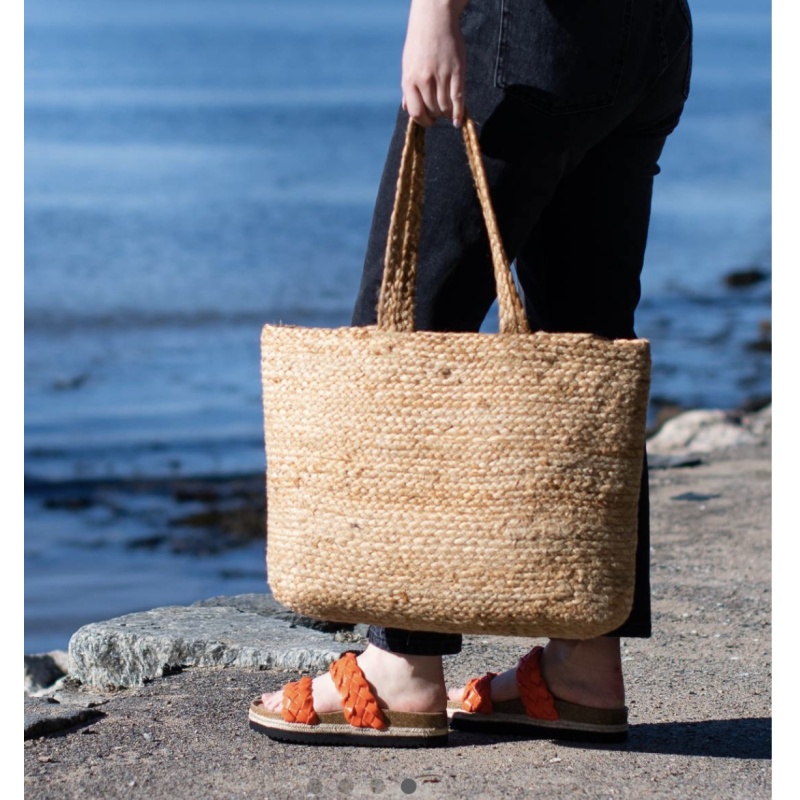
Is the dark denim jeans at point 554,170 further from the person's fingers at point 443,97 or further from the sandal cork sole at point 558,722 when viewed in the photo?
the sandal cork sole at point 558,722

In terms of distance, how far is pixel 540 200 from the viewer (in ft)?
6.64

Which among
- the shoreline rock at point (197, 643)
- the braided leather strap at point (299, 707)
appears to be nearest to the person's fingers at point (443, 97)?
the braided leather strap at point (299, 707)

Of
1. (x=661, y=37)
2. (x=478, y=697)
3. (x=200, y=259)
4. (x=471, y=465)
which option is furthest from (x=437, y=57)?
(x=200, y=259)

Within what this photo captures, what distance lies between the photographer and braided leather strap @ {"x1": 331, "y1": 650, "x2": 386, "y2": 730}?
2146 millimetres

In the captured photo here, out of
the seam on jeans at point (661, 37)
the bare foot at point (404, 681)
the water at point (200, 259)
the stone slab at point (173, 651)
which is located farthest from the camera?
the water at point (200, 259)

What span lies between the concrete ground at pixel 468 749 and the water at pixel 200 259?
2.00 m

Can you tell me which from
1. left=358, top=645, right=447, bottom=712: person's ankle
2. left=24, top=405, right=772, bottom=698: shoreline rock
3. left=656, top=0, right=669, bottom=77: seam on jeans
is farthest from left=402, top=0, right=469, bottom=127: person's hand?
left=24, top=405, right=772, bottom=698: shoreline rock

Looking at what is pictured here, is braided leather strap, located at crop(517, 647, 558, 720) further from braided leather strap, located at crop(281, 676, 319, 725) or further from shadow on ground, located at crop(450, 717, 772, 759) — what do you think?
braided leather strap, located at crop(281, 676, 319, 725)

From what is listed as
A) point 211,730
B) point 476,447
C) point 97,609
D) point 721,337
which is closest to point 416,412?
point 476,447

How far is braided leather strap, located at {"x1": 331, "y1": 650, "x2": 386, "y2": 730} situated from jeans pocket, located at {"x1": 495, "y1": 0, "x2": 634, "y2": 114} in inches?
38.5

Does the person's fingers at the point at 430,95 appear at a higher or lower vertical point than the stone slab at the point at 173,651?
higher

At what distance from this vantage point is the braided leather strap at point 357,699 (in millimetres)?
2146

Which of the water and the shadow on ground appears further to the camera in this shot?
the water

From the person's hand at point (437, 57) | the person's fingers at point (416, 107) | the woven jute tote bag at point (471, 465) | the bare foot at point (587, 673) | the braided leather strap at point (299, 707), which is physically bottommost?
the braided leather strap at point (299, 707)
